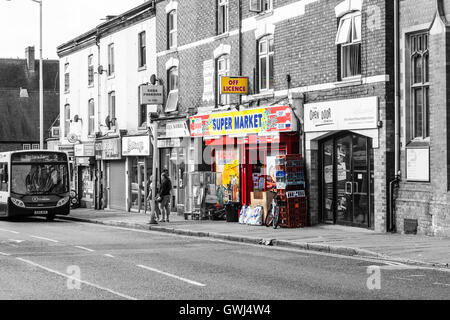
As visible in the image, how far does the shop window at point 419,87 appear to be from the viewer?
19.5 m

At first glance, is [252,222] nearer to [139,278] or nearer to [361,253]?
[361,253]

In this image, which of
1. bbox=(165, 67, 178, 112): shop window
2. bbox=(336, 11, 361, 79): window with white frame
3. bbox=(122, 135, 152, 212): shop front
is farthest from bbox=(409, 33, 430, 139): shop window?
bbox=(122, 135, 152, 212): shop front

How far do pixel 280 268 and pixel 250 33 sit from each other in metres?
14.3

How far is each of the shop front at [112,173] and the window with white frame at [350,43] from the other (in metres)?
17.2

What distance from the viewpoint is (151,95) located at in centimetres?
3055

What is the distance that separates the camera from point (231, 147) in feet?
91.5

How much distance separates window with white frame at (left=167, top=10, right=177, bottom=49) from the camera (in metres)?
32.4

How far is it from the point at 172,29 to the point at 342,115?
1309 centimetres

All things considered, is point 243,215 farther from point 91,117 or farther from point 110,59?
point 91,117

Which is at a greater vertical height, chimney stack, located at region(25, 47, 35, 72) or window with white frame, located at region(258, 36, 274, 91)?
chimney stack, located at region(25, 47, 35, 72)

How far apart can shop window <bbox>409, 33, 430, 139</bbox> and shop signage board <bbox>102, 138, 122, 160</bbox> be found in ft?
64.7

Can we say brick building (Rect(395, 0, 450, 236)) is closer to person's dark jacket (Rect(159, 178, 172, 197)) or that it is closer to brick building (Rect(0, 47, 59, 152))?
person's dark jacket (Rect(159, 178, 172, 197))

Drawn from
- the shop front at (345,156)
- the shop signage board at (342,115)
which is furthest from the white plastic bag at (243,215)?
the shop signage board at (342,115)
